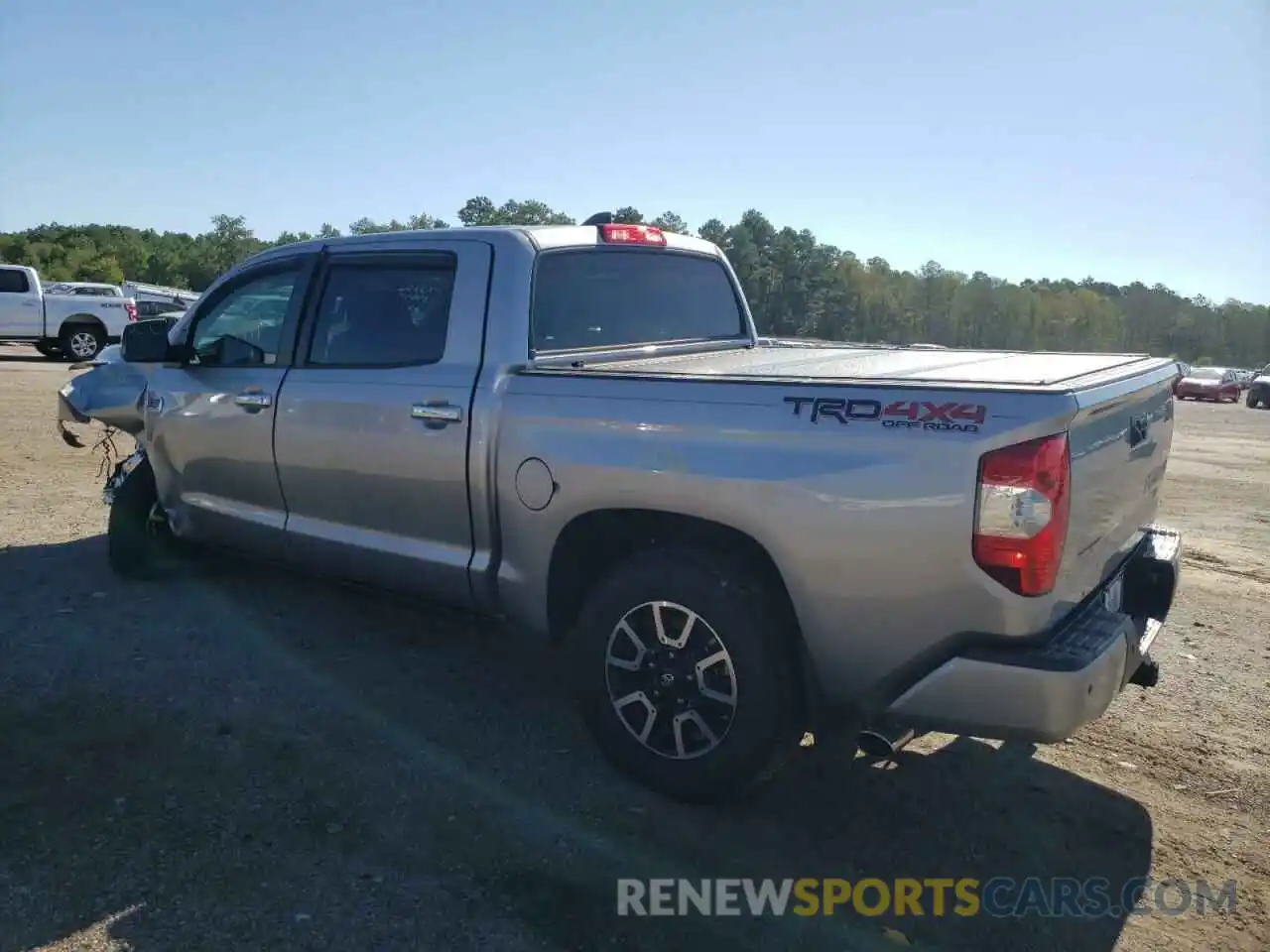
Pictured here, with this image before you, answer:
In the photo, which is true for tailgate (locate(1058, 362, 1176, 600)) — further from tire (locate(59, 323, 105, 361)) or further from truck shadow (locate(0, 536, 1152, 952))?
tire (locate(59, 323, 105, 361))

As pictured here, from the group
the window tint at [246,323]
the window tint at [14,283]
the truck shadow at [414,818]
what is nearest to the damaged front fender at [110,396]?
the window tint at [246,323]

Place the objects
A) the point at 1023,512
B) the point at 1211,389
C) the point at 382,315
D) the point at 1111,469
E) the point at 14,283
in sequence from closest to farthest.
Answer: the point at 1023,512
the point at 1111,469
the point at 382,315
the point at 14,283
the point at 1211,389

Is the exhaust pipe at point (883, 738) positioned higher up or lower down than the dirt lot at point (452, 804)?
higher up

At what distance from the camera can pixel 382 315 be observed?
14.7 feet

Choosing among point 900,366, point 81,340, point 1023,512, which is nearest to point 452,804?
point 1023,512

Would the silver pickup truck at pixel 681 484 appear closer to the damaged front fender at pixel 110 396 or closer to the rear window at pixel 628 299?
the rear window at pixel 628 299

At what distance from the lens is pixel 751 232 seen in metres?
36.2

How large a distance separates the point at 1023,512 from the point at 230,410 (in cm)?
381

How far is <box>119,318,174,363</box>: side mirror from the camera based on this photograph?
518 centimetres

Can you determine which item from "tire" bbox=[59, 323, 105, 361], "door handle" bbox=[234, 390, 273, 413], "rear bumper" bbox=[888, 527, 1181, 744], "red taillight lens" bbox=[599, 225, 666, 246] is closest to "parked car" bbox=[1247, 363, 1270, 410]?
"tire" bbox=[59, 323, 105, 361]

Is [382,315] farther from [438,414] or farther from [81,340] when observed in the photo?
[81,340]

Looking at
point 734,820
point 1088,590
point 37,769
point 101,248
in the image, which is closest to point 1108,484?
point 1088,590

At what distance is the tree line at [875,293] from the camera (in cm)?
3347

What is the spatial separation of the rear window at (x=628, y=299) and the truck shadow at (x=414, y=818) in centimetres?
158
